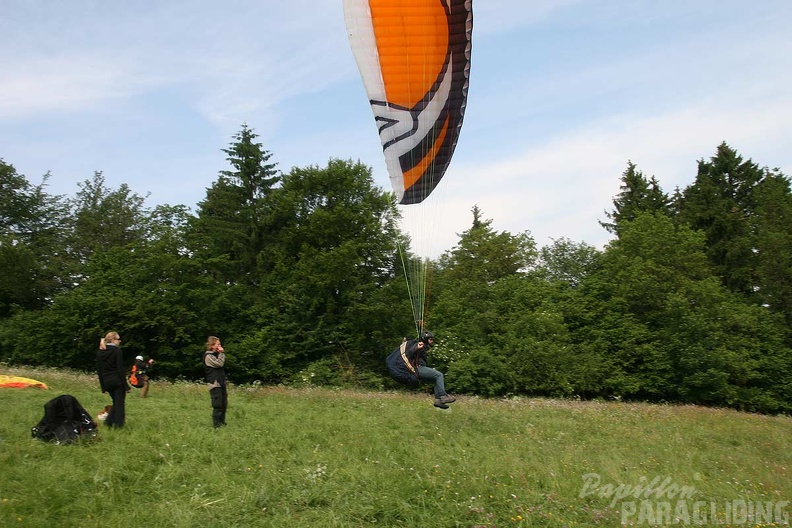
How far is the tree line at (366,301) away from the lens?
3438 cm

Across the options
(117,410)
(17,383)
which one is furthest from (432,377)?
(17,383)

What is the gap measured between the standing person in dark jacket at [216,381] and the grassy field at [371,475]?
12.8 inches

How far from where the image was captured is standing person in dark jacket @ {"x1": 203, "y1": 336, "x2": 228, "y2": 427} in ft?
32.5

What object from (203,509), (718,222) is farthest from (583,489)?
(718,222)

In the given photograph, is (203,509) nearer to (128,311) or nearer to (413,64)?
(413,64)

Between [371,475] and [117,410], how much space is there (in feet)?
14.9

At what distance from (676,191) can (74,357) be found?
48.5 m

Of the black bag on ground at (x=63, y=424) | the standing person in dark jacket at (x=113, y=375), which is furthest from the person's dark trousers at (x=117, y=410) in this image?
the black bag on ground at (x=63, y=424)

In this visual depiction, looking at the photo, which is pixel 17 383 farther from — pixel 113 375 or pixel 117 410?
pixel 113 375

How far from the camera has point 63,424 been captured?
329 inches

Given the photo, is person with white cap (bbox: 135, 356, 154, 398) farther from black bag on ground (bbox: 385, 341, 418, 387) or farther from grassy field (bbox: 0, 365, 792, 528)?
black bag on ground (bbox: 385, 341, 418, 387)

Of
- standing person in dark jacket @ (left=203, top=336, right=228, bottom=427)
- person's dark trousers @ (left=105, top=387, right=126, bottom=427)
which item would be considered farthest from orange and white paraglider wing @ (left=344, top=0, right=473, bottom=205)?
person's dark trousers @ (left=105, top=387, right=126, bottom=427)

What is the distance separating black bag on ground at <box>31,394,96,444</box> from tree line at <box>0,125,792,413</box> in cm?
2402

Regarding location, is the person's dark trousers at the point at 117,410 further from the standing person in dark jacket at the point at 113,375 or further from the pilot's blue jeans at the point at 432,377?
the pilot's blue jeans at the point at 432,377
